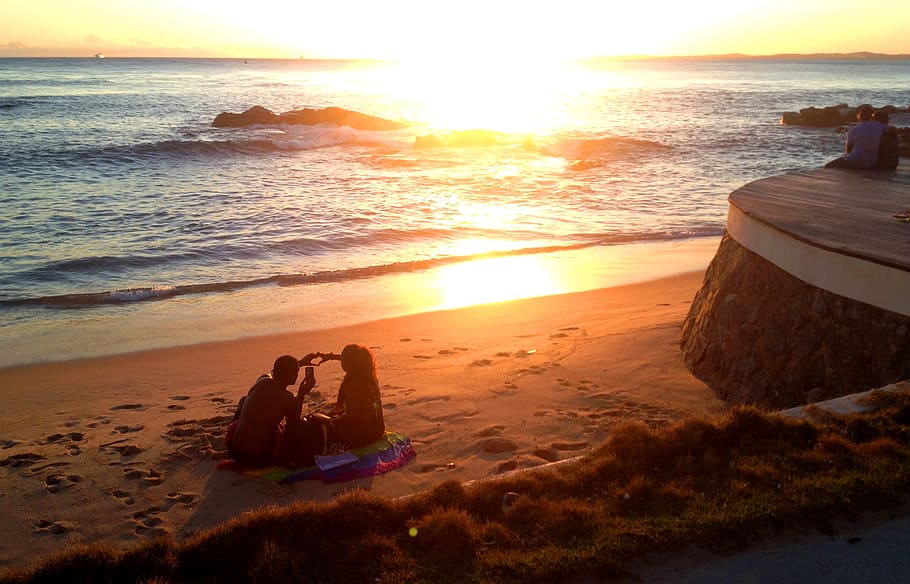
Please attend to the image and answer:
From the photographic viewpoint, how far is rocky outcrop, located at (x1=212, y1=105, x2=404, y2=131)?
42.3 meters

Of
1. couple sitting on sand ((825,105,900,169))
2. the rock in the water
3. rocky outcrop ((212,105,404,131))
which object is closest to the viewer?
couple sitting on sand ((825,105,900,169))

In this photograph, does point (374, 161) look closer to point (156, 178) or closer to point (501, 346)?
point (156, 178)

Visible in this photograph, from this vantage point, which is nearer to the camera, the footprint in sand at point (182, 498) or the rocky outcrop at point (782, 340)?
the footprint in sand at point (182, 498)

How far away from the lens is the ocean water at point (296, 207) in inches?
481

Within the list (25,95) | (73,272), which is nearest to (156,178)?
(73,272)

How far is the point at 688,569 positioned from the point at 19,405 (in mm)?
7164

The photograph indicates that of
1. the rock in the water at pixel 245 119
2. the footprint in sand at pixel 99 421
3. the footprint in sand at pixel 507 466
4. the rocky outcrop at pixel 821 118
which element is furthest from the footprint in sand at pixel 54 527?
the rocky outcrop at pixel 821 118

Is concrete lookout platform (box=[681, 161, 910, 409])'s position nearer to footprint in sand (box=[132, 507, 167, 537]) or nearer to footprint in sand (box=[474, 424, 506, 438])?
footprint in sand (box=[474, 424, 506, 438])

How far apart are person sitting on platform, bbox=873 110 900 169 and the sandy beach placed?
4.16 m

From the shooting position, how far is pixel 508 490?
481cm

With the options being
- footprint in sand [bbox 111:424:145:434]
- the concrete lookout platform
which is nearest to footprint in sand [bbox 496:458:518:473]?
the concrete lookout platform

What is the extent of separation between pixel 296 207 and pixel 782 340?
15847mm

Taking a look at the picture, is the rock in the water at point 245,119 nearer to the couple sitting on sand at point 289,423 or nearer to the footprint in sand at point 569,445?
the couple sitting on sand at point 289,423

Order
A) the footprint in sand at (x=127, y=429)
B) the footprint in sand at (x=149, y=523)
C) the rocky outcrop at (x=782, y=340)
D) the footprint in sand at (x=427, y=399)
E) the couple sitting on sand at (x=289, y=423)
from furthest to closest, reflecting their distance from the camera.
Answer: the footprint in sand at (x=427, y=399)
the footprint in sand at (x=127, y=429)
the rocky outcrop at (x=782, y=340)
the couple sitting on sand at (x=289, y=423)
the footprint in sand at (x=149, y=523)
